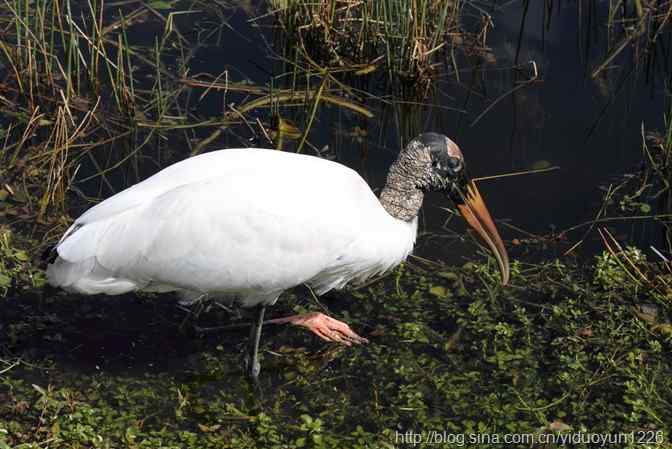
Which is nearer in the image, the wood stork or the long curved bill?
the wood stork

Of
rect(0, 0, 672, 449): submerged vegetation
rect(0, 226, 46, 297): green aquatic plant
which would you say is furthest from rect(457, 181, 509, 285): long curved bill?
rect(0, 226, 46, 297): green aquatic plant

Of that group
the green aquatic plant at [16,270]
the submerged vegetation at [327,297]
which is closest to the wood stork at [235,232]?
the submerged vegetation at [327,297]

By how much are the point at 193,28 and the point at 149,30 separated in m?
0.31

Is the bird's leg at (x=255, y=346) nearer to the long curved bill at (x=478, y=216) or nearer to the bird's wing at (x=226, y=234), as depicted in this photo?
the bird's wing at (x=226, y=234)

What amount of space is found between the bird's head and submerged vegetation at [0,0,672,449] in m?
0.51

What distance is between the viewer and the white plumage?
15.1 feet

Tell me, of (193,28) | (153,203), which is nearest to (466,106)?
(193,28)

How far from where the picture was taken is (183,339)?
17.1ft

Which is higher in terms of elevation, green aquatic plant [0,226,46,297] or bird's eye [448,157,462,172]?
bird's eye [448,157,462,172]

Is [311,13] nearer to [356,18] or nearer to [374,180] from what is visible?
[356,18]

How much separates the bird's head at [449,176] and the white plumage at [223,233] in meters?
0.37

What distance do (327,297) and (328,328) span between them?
423mm

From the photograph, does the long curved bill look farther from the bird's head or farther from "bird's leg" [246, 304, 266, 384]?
"bird's leg" [246, 304, 266, 384]

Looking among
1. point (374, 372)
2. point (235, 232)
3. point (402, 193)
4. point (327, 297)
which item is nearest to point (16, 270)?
point (235, 232)
